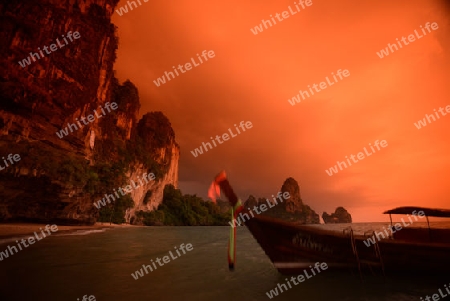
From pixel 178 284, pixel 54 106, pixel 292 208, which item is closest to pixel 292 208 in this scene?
pixel 292 208

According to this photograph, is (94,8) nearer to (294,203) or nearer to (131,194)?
(131,194)

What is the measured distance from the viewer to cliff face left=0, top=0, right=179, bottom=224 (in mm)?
24719

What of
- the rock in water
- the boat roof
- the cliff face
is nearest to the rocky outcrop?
the rock in water

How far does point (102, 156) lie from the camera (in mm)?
46562

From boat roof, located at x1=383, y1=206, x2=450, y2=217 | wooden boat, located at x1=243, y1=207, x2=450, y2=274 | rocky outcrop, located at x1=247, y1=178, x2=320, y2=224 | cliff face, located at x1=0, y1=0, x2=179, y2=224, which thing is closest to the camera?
wooden boat, located at x1=243, y1=207, x2=450, y2=274

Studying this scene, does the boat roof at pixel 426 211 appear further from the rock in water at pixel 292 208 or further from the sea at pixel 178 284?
the rock in water at pixel 292 208

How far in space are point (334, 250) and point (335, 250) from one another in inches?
1.7

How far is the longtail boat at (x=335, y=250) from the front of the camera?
7.79 m

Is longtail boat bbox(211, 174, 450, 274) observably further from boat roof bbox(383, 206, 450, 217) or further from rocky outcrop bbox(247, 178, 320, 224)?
rocky outcrop bbox(247, 178, 320, 224)

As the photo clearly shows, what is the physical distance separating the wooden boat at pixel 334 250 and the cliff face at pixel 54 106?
94.9 ft

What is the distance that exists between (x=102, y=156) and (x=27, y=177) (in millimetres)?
22502

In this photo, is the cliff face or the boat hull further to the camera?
the cliff face

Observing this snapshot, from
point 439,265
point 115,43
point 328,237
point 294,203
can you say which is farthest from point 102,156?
point 294,203

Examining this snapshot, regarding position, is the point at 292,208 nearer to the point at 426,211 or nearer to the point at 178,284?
the point at 426,211
